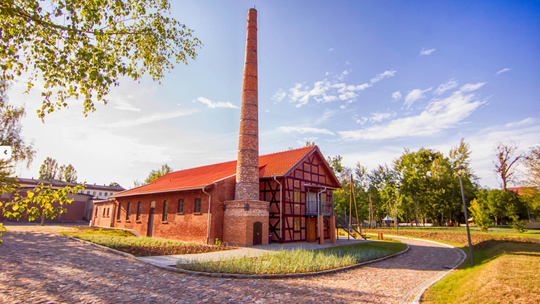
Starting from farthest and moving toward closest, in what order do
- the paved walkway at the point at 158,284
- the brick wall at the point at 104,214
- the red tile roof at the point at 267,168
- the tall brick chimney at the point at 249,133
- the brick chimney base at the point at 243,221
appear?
the brick wall at the point at 104,214
the red tile roof at the point at 267,168
the tall brick chimney at the point at 249,133
the brick chimney base at the point at 243,221
the paved walkway at the point at 158,284

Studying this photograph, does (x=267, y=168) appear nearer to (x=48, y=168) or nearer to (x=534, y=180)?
(x=534, y=180)

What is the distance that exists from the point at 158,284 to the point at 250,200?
31.4 ft

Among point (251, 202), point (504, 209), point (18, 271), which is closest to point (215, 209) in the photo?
point (251, 202)

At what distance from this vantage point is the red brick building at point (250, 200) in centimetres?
1686

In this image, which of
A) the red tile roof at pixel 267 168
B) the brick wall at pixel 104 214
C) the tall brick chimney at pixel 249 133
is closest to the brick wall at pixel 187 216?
the red tile roof at pixel 267 168

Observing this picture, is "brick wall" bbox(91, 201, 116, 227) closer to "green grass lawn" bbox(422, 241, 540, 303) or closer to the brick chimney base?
the brick chimney base

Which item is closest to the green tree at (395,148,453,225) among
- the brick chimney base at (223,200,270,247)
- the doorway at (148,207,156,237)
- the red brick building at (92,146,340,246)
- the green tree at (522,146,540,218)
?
the green tree at (522,146,540,218)

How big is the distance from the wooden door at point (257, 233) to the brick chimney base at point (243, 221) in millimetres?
108

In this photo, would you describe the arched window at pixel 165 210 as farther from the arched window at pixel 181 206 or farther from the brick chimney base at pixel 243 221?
the brick chimney base at pixel 243 221

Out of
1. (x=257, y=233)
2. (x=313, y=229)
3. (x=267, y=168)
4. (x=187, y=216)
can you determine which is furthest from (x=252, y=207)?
(x=313, y=229)

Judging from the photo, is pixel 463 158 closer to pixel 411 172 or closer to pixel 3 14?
pixel 411 172

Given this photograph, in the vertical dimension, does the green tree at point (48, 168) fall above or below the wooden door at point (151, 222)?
above

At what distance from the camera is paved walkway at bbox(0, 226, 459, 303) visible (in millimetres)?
6297

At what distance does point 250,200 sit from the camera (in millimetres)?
16781
